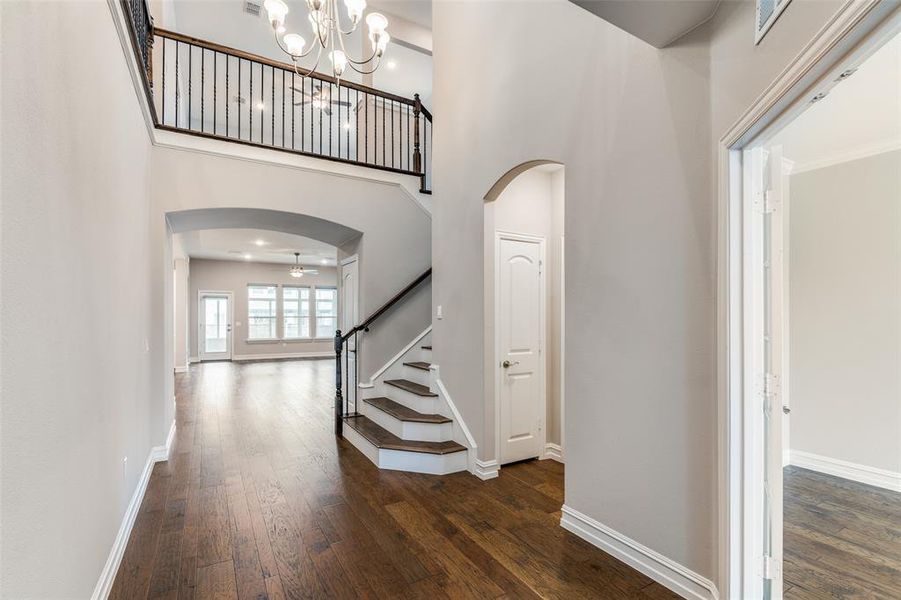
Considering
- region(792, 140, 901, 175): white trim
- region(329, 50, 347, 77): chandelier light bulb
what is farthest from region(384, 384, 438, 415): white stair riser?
region(792, 140, 901, 175): white trim

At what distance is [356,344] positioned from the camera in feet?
16.2

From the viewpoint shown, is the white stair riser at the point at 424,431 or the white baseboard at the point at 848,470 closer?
the white baseboard at the point at 848,470

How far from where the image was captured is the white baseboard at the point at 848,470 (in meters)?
3.21

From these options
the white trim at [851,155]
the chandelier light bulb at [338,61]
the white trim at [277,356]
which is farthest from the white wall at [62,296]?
the white trim at [277,356]

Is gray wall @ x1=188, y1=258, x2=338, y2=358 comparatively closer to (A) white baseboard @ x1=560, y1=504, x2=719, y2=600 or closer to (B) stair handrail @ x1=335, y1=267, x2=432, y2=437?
(B) stair handrail @ x1=335, y1=267, x2=432, y2=437

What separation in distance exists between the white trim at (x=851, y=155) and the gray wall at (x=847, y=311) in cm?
4

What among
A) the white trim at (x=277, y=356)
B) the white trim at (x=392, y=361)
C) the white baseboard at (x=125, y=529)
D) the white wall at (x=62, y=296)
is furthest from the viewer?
the white trim at (x=277, y=356)

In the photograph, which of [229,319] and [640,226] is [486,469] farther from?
[229,319]

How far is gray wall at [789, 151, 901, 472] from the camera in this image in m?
3.25

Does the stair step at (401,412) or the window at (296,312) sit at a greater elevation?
the window at (296,312)

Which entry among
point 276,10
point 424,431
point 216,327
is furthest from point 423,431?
point 216,327

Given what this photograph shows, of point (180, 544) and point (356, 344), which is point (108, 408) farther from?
point (356, 344)

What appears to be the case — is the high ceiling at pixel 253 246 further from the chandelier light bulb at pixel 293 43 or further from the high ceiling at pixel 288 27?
the chandelier light bulb at pixel 293 43

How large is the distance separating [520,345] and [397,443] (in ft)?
4.75
